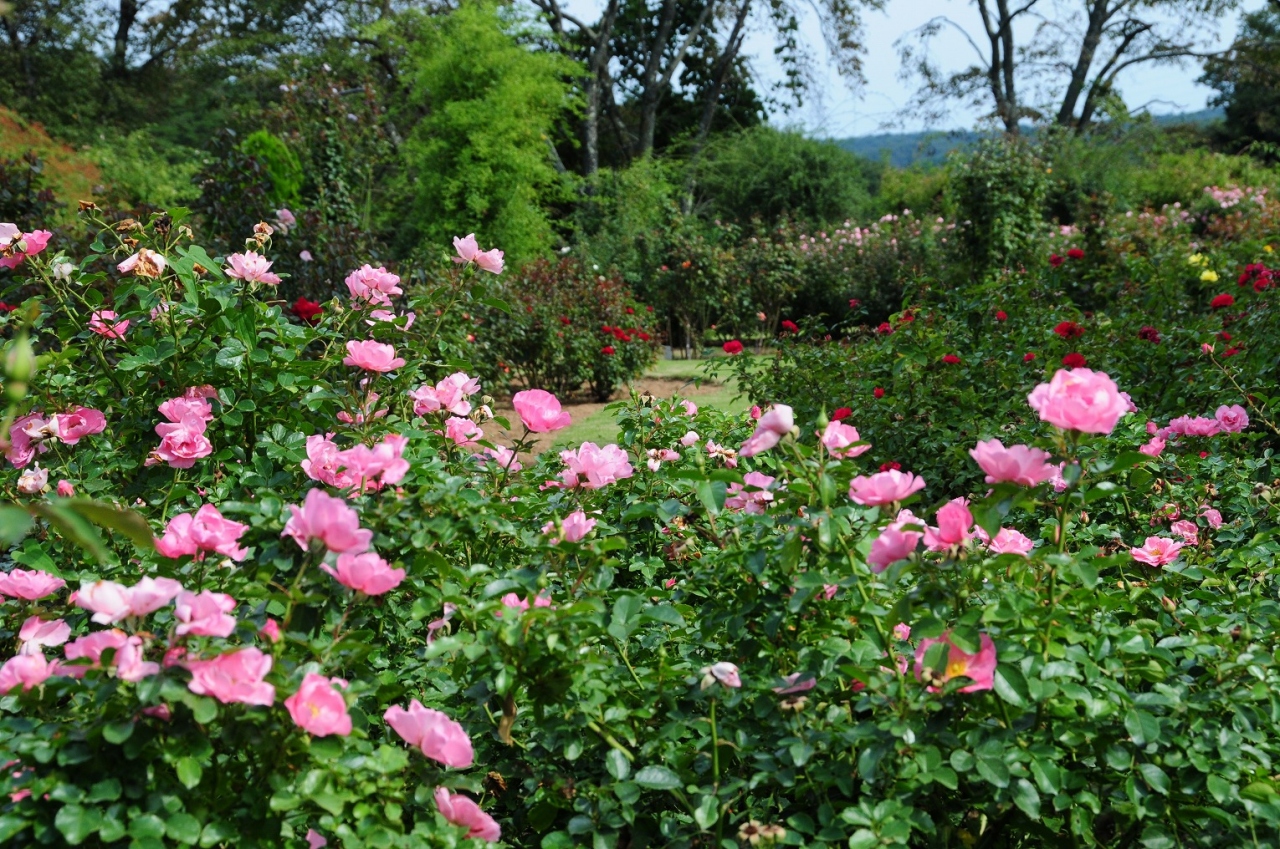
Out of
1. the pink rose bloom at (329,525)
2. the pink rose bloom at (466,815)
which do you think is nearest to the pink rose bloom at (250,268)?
the pink rose bloom at (329,525)

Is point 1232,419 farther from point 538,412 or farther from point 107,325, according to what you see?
point 107,325

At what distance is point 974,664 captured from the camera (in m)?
1.10

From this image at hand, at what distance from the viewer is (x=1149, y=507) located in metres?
2.36

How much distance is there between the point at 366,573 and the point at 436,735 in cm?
19

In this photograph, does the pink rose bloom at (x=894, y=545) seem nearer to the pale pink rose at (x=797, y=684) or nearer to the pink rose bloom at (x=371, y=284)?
the pale pink rose at (x=797, y=684)

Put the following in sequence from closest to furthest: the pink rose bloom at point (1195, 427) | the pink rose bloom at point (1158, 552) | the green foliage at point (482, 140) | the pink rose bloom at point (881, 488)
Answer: the pink rose bloom at point (881, 488)
the pink rose bloom at point (1158, 552)
the pink rose bloom at point (1195, 427)
the green foliage at point (482, 140)

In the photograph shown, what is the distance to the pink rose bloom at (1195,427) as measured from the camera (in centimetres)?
243

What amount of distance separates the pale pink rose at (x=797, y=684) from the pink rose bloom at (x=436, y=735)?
38 cm

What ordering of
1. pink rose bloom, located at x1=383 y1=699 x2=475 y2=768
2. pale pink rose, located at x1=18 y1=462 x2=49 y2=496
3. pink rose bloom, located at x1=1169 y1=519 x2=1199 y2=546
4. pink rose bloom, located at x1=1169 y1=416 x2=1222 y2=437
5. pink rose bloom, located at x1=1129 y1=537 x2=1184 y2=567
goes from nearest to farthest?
pink rose bloom, located at x1=383 y1=699 x2=475 y2=768 < pale pink rose, located at x1=18 y1=462 x2=49 y2=496 < pink rose bloom, located at x1=1129 y1=537 x2=1184 y2=567 < pink rose bloom, located at x1=1169 y1=519 x2=1199 y2=546 < pink rose bloom, located at x1=1169 y1=416 x2=1222 y2=437

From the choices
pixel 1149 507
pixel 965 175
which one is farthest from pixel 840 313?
pixel 1149 507

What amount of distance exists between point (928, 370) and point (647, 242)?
7.98m

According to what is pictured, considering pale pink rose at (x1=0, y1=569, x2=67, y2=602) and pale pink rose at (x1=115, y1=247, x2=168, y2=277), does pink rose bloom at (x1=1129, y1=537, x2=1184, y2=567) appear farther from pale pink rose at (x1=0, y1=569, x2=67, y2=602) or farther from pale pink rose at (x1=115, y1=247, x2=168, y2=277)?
pale pink rose at (x1=115, y1=247, x2=168, y2=277)

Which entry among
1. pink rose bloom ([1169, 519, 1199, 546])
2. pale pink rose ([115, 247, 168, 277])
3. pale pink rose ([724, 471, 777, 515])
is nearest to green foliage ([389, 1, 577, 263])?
pale pink rose ([115, 247, 168, 277])

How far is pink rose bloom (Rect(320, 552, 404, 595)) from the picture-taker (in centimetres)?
108
